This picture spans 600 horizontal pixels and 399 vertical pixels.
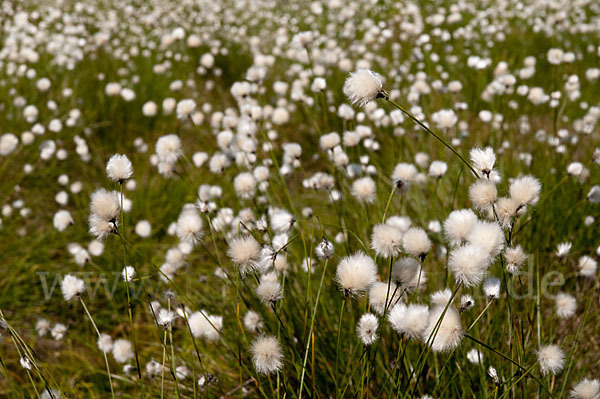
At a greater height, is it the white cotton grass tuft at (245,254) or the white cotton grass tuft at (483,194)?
the white cotton grass tuft at (483,194)

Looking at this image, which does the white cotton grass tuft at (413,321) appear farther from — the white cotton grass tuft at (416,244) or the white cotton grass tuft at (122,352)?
the white cotton grass tuft at (122,352)

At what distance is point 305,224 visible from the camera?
2764mm

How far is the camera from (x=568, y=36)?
254 inches

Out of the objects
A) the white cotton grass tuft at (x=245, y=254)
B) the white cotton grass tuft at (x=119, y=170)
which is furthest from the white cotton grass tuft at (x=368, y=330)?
the white cotton grass tuft at (x=119, y=170)

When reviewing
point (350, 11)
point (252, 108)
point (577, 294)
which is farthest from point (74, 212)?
point (350, 11)

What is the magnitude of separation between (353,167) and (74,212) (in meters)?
2.55

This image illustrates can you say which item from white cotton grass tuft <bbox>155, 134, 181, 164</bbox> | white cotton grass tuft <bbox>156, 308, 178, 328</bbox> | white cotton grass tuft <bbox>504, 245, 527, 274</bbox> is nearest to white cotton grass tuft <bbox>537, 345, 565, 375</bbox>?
white cotton grass tuft <bbox>504, 245, 527, 274</bbox>

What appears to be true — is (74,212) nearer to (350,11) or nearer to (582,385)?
(582,385)

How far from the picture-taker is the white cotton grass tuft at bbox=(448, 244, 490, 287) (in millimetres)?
1124

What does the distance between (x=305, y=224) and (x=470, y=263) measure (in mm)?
1681

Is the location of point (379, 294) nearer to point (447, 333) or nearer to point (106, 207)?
point (447, 333)

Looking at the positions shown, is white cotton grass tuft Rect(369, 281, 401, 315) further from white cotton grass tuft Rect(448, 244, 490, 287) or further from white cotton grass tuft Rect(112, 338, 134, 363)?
white cotton grass tuft Rect(112, 338, 134, 363)

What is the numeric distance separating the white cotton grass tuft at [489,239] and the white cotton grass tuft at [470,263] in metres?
0.02

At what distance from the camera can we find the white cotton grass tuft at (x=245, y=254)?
4.57 ft
